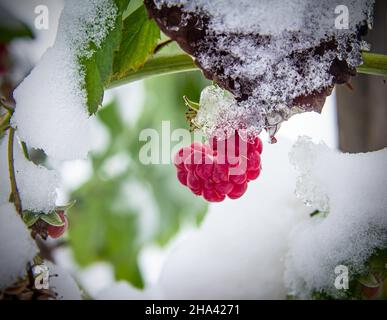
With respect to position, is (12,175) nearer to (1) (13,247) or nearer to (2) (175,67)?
(1) (13,247)

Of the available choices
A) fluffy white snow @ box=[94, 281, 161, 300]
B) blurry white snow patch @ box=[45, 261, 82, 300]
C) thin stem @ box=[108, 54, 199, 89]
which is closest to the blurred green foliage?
fluffy white snow @ box=[94, 281, 161, 300]

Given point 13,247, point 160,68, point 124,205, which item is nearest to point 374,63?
point 160,68

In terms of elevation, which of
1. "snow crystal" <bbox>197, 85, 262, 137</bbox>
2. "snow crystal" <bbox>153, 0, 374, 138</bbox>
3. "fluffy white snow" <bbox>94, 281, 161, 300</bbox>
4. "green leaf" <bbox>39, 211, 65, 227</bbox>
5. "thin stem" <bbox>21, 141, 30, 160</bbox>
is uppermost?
"snow crystal" <bbox>153, 0, 374, 138</bbox>

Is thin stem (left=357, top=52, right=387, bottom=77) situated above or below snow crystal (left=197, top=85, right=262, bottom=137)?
above

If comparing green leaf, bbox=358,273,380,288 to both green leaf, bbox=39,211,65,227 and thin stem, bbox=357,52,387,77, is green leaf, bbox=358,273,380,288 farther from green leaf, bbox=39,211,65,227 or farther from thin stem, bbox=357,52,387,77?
green leaf, bbox=39,211,65,227
